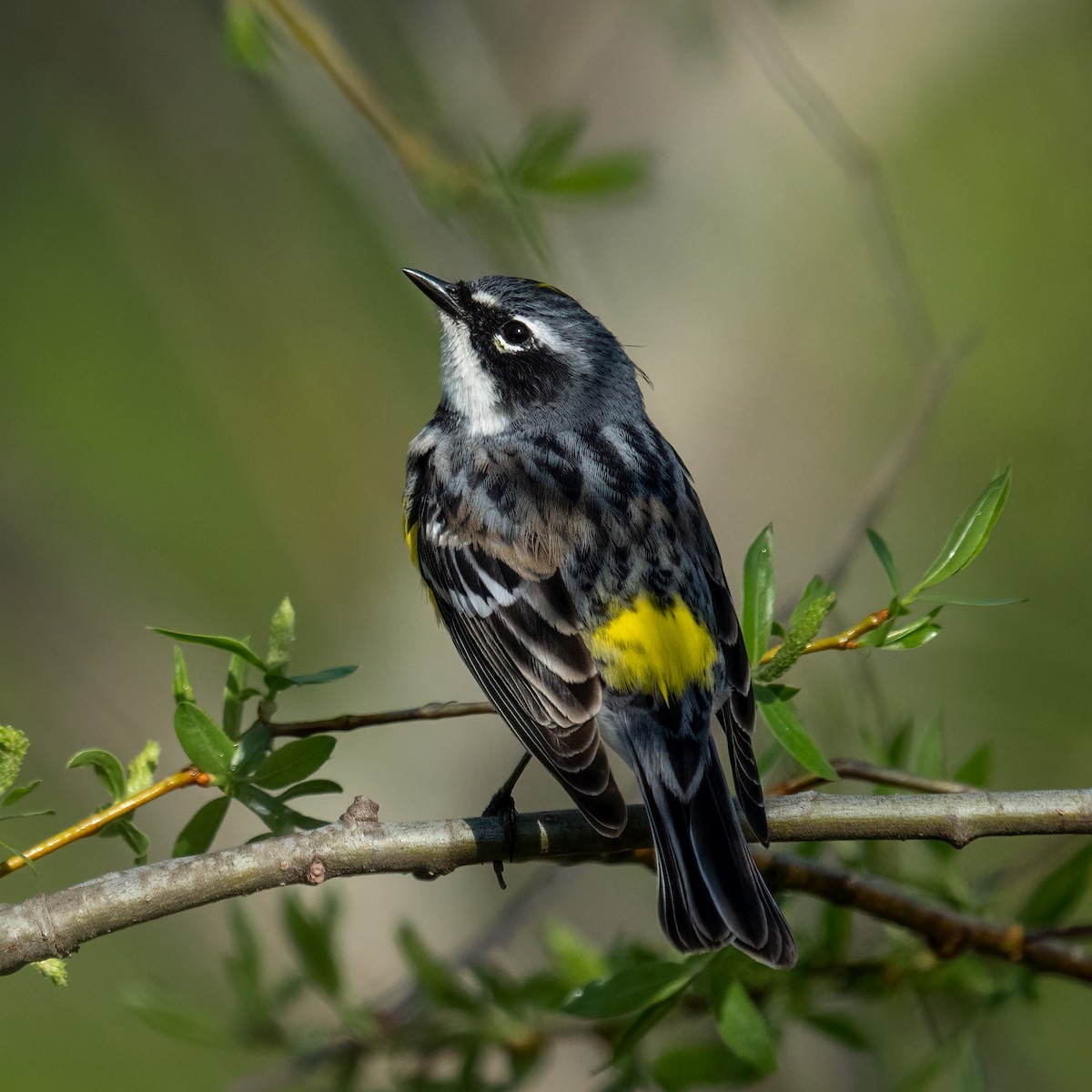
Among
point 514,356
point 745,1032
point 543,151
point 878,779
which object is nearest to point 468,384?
point 514,356

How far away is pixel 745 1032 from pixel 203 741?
1042mm

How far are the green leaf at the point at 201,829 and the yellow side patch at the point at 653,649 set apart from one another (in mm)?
962

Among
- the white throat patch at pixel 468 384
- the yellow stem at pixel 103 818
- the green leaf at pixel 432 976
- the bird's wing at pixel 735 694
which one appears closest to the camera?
the yellow stem at pixel 103 818

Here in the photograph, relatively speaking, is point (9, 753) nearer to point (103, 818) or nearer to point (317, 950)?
point (103, 818)

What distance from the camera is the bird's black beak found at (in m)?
3.42

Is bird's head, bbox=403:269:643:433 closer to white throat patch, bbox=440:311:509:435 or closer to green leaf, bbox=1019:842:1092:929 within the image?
white throat patch, bbox=440:311:509:435

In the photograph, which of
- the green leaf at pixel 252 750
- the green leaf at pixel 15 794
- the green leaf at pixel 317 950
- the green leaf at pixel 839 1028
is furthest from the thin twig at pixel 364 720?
the green leaf at pixel 839 1028

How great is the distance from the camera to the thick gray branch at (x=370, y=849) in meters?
1.80

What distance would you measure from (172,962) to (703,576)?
3701mm

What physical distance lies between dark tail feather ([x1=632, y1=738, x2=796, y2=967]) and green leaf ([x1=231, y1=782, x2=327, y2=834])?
2.17 feet

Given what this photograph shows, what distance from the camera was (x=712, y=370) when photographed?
17.9 ft

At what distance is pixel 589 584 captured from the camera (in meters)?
2.80

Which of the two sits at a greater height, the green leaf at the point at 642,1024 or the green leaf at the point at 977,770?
the green leaf at the point at 977,770

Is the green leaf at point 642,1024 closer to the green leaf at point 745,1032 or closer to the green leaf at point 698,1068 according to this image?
the green leaf at point 745,1032
